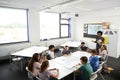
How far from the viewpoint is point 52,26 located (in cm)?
678

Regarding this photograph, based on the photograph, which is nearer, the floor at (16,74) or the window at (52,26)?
the floor at (16,74)

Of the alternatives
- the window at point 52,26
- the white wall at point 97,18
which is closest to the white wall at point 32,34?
the window at point 52,26

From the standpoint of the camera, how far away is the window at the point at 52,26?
627 cm

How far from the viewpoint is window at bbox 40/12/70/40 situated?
6266 mm

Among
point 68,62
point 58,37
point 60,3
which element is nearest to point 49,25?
point 58,37

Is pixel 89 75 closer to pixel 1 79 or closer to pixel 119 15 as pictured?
pixel 1 79

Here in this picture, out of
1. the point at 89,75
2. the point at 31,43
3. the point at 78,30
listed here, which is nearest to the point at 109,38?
the point at 78,30

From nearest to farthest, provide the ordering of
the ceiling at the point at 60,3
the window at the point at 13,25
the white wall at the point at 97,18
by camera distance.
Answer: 1. the ceiling at the point at 60,3
2. the window at the point at 13,25
3. the white wall at the point at 97,18

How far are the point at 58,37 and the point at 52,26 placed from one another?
92 cm

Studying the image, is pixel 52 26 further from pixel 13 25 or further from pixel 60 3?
pixel 60 3

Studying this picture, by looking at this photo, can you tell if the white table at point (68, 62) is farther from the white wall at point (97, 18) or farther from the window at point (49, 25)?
the white wall at point (97, 18)

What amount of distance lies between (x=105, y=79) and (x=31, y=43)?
3.97 meters

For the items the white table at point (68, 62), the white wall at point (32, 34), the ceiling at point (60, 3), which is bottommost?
the white table at point (68, 62)

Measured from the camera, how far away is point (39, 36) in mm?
5805
